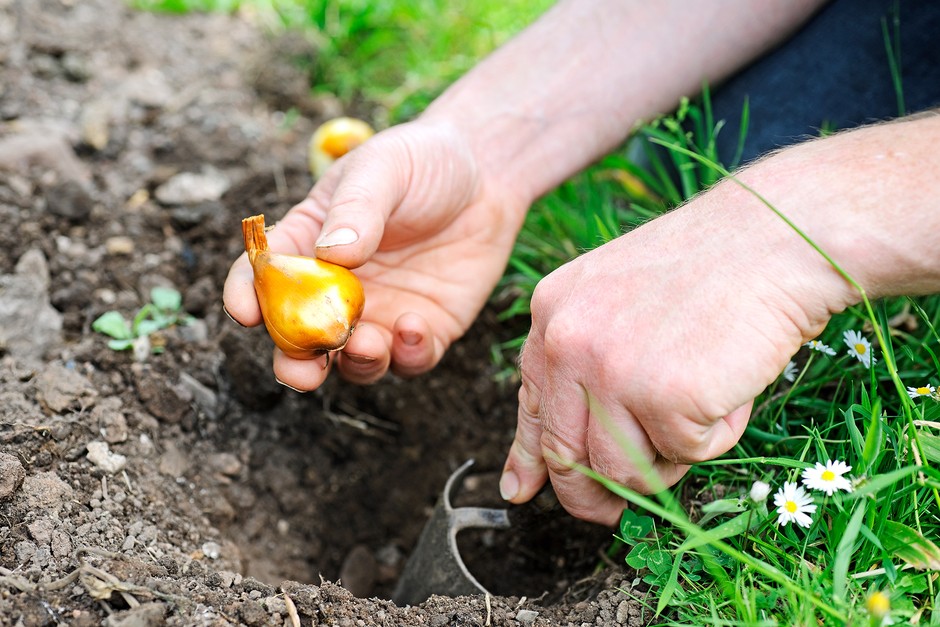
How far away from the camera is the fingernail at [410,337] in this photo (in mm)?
1907

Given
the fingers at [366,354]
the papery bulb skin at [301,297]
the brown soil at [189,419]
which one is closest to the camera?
the brown soil at [189,419]

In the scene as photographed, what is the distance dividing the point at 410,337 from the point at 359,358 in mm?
149

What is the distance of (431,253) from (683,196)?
2.69 feet

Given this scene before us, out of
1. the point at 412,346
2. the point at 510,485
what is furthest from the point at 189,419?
the point at 510,485

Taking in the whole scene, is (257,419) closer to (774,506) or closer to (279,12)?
(774,506)

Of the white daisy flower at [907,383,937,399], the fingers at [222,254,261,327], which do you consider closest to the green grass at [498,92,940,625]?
the white daisy flower at [907,383,937,399]

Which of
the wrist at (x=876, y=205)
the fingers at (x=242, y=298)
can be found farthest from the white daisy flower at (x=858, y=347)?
the fingers at (x=242, y=298)

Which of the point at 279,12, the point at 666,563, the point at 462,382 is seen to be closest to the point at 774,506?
the point at 666,563

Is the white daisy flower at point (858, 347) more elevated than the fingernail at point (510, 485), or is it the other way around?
the white daisy flower at point (858, 347)

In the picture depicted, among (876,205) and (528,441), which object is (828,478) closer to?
(876,205)

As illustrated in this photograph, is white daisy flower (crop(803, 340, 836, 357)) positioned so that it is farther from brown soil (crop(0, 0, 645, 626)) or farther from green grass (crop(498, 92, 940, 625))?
brown soil (crop(0, 0, 645, 626))

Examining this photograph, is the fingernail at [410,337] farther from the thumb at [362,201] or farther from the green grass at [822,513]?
the green grass at [822,513]

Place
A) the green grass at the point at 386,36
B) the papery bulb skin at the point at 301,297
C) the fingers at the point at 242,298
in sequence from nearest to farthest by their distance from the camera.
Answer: the papery bulb skin at the point at 301,297, the fingers at the point at 242,298, the green grass at the point at 386,36

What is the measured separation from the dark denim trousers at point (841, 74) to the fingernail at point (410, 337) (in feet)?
3.65
